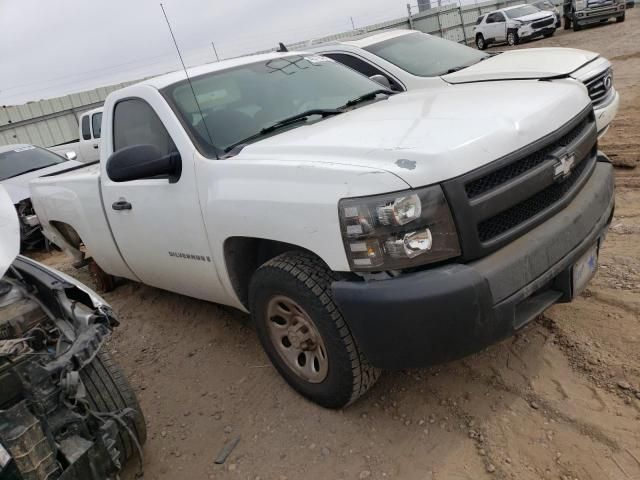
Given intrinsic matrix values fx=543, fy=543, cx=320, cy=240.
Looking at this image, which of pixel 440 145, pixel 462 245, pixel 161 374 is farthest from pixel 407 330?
pixel 161 374

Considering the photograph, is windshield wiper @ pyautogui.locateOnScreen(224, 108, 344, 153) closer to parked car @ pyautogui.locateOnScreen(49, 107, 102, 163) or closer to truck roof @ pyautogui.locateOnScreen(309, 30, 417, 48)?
truck roof @ pyautogui.locateOnScreen(309, 30, 417, 48)

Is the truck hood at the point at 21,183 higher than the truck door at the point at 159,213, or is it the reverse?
the truck door at the point at 159,213

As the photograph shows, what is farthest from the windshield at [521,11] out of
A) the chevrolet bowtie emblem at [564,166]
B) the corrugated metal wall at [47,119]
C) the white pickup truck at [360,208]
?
the chevrolet bowtie emblem at [564,166]

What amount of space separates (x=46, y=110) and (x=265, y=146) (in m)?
19.9

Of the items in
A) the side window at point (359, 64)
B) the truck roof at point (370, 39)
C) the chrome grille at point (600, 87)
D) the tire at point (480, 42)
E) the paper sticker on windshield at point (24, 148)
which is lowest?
the tire at point (480, 42)

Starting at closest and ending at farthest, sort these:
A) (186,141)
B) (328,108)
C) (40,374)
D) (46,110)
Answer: (40,374), (186,141), (328,108), (46,110)

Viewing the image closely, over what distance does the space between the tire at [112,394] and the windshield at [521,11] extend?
24501 millimetres

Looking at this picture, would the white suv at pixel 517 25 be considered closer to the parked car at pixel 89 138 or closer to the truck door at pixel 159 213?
the parked car at pixel 89 138

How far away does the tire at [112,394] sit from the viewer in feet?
8.36

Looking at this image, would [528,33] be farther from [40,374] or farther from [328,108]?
[40,374]

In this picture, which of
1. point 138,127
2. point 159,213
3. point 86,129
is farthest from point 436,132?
point 86,129

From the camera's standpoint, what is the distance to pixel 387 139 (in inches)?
98.9

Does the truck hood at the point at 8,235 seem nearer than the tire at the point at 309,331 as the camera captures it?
Yes

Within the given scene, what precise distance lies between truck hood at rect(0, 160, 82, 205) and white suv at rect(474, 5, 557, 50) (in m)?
19.8
